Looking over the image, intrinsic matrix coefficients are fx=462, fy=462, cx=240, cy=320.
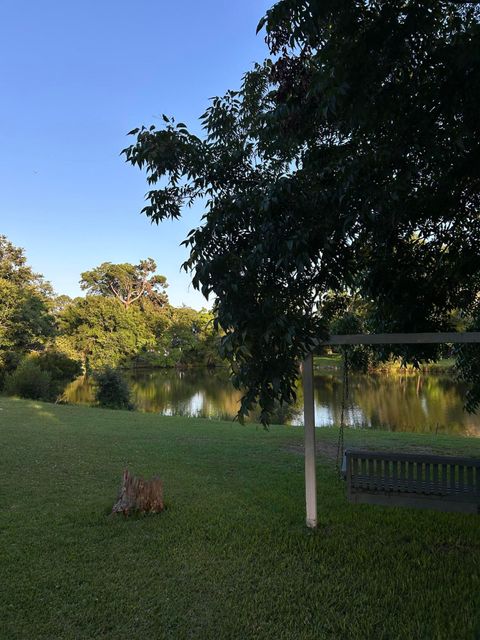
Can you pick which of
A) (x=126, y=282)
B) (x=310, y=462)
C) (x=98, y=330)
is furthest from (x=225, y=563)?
(x=126, y=282)

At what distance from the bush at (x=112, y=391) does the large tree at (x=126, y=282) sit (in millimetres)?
35359

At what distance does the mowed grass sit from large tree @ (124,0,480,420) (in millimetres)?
1441

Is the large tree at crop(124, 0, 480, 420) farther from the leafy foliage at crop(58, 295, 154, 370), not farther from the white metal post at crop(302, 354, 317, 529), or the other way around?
the leafy foliage at crop(58, 295, 154, 370)

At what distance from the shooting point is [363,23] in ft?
8.82

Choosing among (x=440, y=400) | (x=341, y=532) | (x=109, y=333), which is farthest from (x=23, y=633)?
(x=109, y=333)

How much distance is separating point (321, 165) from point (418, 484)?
137 inches

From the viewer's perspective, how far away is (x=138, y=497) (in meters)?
4.96

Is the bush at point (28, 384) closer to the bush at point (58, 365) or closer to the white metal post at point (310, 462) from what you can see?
the bush at point (58, 365)

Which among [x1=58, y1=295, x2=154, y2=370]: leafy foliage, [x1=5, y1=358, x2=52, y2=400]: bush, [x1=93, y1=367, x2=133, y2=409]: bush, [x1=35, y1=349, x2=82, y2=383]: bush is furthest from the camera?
[x1=58, y1=295, x2=154, y2=370]: leafy foliage

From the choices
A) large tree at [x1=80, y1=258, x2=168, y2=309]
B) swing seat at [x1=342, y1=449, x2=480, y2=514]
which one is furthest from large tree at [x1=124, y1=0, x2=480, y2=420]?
large tree at [x1=80, y1=258, x2=168, y2=309]

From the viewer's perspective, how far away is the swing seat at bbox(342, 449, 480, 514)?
15.6 feet

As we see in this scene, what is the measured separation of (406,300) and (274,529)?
2576mm

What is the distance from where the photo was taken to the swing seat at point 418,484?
4.75 m

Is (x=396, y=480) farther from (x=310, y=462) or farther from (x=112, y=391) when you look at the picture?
(x=112, y=391)
